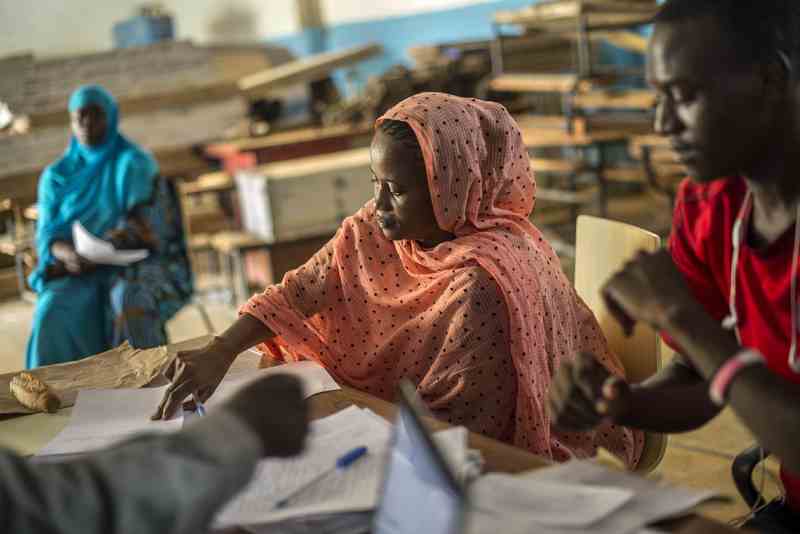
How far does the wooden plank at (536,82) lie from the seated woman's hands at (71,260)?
10.2 feet

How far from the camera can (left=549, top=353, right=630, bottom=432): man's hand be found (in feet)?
4.38

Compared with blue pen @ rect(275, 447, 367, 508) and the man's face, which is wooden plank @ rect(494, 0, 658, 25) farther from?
blue pen @ rect(275, 447, 367, 508)

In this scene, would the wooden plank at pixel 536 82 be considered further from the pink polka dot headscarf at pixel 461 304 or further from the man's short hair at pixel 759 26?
the man's short hair at pixel 759 26

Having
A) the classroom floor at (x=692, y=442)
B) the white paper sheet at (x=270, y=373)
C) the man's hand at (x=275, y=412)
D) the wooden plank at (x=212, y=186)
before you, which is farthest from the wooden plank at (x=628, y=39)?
the man's hand at (x=275, y=412)

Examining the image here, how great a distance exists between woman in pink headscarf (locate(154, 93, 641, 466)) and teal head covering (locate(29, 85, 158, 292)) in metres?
2.06

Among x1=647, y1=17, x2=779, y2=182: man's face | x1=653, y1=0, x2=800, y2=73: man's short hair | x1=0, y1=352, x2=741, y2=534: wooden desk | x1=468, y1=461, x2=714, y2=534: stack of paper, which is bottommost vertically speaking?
x1=0, y1=352, x2=741, y2=534: wooden desk

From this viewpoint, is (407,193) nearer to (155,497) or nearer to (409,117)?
(409,117)

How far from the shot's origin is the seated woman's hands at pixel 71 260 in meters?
3.83

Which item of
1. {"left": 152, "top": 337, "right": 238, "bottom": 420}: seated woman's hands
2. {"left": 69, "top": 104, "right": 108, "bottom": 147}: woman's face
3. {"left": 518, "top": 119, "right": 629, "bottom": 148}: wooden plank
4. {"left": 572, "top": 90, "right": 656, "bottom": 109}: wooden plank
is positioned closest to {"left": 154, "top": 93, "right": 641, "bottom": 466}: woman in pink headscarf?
{"left": 152, "top": 337, "right": 238, "bottom": 420}: seated woman's hands

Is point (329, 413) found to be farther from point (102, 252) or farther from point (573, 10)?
point (573, 10)

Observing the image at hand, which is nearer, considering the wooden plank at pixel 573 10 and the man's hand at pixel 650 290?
the man's hand at pixel 650 290

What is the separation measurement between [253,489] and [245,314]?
853mm

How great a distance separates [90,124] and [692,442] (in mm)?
2756

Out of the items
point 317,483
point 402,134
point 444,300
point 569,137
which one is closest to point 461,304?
point 444,300
